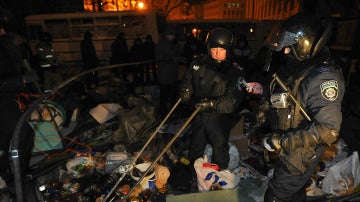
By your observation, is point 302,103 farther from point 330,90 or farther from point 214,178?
point 214,178

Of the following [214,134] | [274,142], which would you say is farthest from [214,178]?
[274,142]

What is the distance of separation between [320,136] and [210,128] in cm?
196

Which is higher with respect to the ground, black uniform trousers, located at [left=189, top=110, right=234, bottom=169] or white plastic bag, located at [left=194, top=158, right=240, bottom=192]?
black uniform trousers, located at [left=189, top=110, right=234, bottom=169]

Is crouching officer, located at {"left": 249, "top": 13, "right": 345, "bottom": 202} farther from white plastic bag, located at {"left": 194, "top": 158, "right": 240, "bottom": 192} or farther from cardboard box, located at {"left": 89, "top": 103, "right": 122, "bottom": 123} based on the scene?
cardboard box, located at {"left": 89, "top": 103, "right": 122, "bottom": 123}

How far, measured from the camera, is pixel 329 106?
85.5 inches

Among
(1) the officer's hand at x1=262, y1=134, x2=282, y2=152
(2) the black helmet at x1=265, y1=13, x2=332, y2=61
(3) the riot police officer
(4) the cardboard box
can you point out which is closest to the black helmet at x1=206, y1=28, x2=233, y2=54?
(3) the riot police officer

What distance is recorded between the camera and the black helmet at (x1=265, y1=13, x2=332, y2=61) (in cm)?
239

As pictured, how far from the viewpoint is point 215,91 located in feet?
12.7

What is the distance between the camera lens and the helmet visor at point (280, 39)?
2.44 metres

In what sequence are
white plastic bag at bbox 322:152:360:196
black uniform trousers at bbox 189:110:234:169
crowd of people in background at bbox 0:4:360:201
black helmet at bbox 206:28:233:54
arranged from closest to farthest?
crowd of people in background at bbox 0:4:360:201
white plastic bag at bbox 322:152:360:196
black helmet at bbox 206:28:233:54
black uniform trousers at bbox 189:110:234:169

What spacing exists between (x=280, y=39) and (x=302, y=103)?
684 millimetres

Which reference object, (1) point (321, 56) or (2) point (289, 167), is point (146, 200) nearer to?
(2) point (289, 167)

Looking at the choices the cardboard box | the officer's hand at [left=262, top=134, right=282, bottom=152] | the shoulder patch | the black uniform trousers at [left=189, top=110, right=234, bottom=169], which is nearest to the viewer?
the shoulder patch

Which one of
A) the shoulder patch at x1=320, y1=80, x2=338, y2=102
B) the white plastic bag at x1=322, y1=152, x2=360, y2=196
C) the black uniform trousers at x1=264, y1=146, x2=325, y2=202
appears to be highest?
the shoulder patch at x1=320, y1=80, x2=338, y2=102
